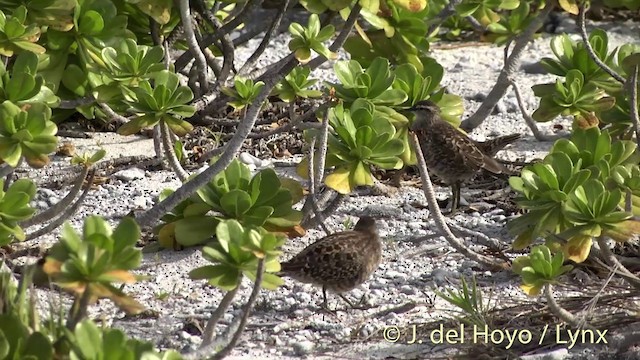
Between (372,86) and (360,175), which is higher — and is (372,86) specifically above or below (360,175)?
above

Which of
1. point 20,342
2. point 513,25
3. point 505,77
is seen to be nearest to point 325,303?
point 20,342

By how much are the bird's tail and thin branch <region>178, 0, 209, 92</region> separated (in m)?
1.67

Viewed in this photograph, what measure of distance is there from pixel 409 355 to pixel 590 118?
7.12 ft

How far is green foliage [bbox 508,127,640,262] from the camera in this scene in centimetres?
529

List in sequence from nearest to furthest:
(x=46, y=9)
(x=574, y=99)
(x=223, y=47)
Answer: (x=46, y=9) < (x=574, y=99) < (x=223, y=47)

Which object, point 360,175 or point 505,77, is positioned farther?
point 505,77

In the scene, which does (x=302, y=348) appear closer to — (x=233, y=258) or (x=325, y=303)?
(x=325, y=303)

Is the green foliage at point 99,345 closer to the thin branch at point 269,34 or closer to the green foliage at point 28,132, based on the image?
the green foliage at point 28,132

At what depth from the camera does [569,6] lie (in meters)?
6.88

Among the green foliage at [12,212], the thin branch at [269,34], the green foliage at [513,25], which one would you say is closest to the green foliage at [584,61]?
the green foliage at [513,25]

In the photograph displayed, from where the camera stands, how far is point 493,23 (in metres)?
8.01

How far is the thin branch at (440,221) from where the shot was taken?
5.63 m

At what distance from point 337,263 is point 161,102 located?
1.16 meters

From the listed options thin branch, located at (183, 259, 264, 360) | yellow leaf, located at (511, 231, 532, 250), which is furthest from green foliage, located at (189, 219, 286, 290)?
yellow leaf, located at (511, 231, 532, 250)
